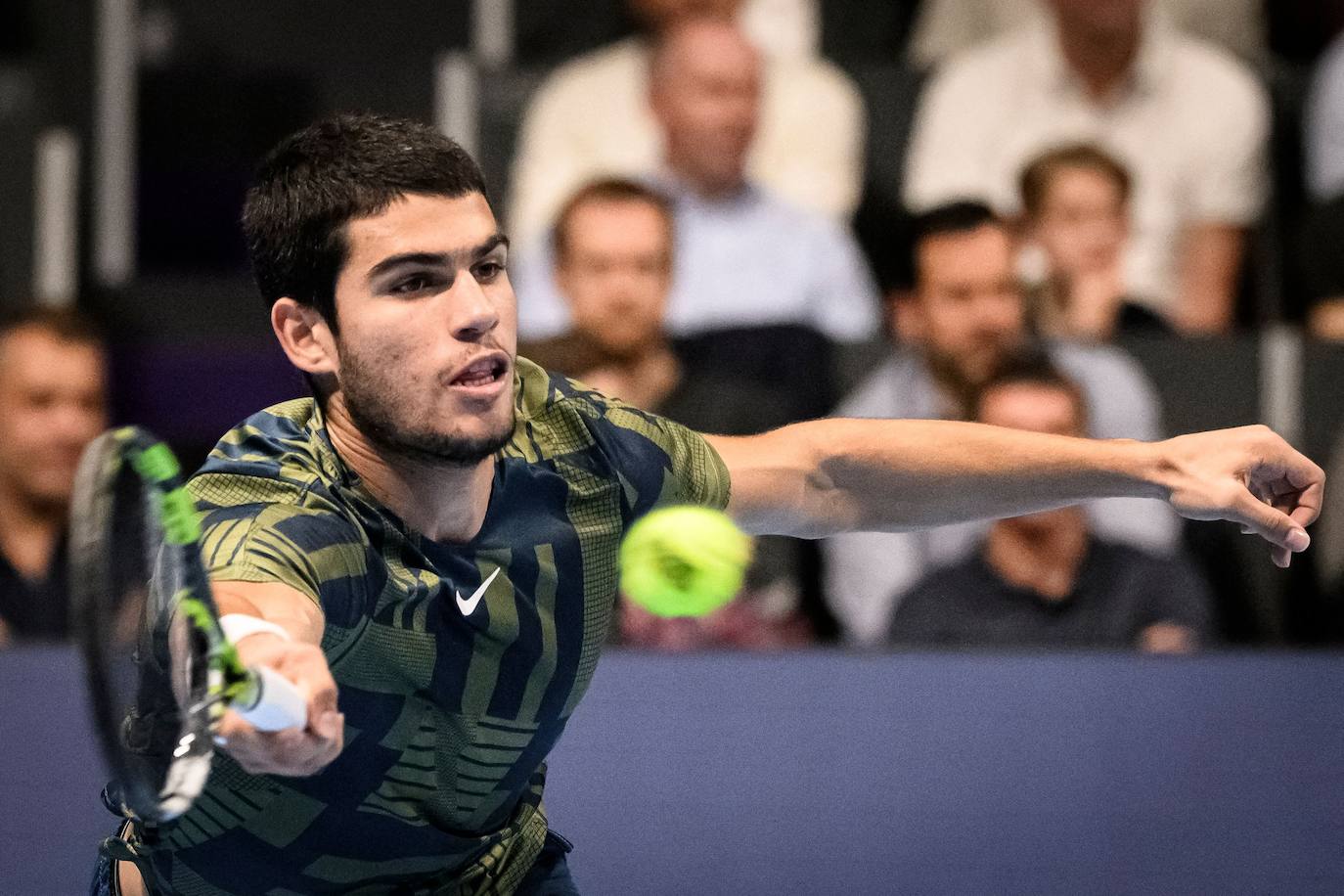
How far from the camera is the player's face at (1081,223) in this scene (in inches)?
228

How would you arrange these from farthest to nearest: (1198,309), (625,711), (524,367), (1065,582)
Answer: (1198,309)
(1065,582)
(625,711)
(524,367)

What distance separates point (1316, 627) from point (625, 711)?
6.13 ft

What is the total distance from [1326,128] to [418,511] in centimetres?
441

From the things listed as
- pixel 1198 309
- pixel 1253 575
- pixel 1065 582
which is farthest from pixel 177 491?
pixel 1198 309

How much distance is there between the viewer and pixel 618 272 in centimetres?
528

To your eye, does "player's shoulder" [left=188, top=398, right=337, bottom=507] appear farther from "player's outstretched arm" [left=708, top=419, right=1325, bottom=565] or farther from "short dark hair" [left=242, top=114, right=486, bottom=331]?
"player's outstretched arm" [left=708, top=419, right=1325, bottom=565]

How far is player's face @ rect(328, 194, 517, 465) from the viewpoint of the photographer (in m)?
2.55

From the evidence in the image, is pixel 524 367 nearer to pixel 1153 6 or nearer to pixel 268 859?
pixel 268 859

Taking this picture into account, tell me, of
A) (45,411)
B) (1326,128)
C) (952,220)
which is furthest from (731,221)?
(45,411)

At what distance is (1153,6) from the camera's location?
6.43m

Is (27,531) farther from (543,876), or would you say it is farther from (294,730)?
(294,730)

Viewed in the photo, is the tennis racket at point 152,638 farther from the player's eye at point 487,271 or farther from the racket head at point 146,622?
the player's eye at point 487,271

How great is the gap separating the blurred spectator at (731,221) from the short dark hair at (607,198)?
0.25 metres

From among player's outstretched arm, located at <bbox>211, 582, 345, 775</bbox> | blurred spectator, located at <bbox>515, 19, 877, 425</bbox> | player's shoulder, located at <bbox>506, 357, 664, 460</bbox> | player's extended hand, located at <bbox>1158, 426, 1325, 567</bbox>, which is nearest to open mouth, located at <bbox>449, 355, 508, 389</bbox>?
player's shoulder, located at <bbox>506, 357, 664, 460</bbox>
